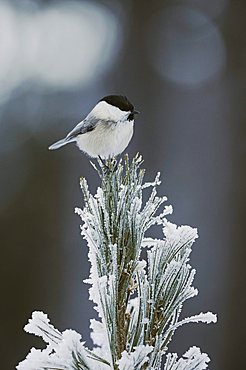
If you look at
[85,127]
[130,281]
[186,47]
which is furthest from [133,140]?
[130,281]

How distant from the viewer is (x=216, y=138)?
137 centimetres

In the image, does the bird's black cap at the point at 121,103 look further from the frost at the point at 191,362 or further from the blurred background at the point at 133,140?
the blurred background at the point at 133,140

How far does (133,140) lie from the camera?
133 cm

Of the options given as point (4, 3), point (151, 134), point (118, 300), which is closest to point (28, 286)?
point (151, 134)

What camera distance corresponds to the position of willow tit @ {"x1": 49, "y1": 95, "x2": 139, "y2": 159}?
596 millimetres

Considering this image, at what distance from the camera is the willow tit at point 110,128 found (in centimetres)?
60

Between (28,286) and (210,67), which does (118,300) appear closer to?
(28,286)

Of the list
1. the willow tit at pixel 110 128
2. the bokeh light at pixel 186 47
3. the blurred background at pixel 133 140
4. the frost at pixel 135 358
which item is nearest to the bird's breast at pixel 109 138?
the willow tit at pixel 110 128

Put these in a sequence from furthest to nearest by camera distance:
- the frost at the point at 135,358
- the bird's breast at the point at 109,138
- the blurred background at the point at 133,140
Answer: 1. the blurred background at the point at 133,140
2. the bird's breast at the point at 109,138
3. the frost at the point at 135,358

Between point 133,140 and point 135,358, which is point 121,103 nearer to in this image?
point 135,358

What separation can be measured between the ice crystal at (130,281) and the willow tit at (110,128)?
0.07 meters

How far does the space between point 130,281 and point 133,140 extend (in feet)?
2.79

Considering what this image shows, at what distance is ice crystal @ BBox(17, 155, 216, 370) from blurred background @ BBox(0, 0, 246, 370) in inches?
31.6

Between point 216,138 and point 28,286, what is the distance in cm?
63
